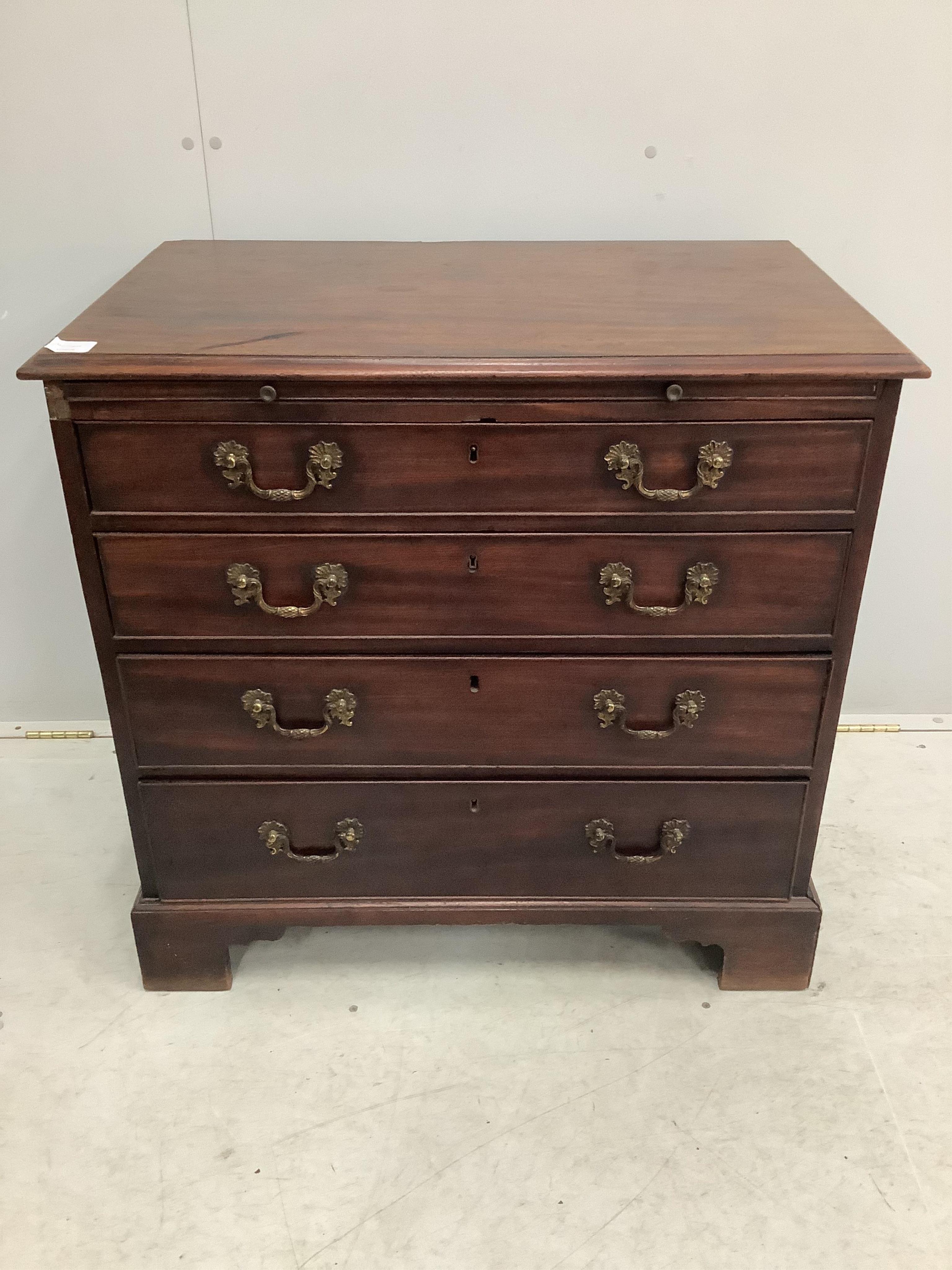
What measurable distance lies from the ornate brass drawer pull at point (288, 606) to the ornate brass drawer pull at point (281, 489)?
0.35 ft

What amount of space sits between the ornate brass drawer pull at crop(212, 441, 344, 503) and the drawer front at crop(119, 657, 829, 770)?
0.25 metres

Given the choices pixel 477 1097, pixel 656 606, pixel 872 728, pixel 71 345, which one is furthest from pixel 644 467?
pixel 872 728

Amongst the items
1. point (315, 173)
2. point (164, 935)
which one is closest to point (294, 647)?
point (164, 935)

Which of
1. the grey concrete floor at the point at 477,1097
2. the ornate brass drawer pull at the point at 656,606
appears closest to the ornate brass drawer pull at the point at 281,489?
the ornate brass drawer pull at the point at 656,606

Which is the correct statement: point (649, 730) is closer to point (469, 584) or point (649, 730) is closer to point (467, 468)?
point (469, 584)

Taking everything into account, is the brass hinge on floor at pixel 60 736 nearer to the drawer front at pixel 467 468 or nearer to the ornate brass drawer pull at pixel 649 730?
the drawer front at pixel 467 468

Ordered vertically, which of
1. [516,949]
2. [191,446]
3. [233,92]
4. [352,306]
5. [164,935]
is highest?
[233,92]

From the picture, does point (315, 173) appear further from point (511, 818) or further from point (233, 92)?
point (511, 818)

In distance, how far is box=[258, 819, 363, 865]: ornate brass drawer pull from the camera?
1590mm

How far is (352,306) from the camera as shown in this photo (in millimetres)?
→ 1428

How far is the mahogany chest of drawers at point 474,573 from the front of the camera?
4.25 feet

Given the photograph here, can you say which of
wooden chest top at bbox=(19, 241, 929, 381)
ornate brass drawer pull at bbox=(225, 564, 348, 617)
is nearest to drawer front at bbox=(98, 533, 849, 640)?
ornate brass drawer pull at bbox=(225, 564, 348, 617)

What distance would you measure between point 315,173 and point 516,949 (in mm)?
1327

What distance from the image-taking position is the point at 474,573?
4.58 ft
